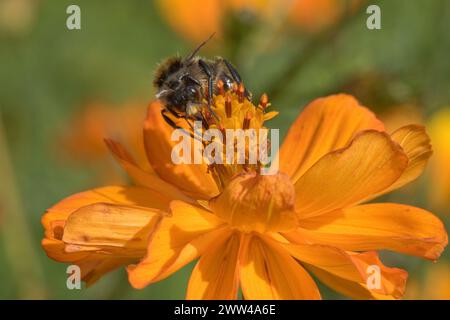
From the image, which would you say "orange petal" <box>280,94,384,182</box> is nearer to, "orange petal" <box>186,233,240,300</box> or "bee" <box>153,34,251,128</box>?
"bee" <box>153,34,251,128</box>

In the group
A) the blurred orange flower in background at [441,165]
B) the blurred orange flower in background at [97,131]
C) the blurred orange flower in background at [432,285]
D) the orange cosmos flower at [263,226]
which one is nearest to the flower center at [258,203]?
the orange cosmos flower at [263,226]

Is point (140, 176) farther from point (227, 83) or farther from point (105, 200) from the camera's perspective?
point (227, 83)

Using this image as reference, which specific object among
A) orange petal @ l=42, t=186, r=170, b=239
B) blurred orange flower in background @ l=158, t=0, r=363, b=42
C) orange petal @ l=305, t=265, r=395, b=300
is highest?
blurred orange flower in background @ l=158, t=0, r=363, b=42

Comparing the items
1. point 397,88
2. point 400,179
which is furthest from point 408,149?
point 397,88

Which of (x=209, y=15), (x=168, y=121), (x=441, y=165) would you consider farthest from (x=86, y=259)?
(x=441, y=165)

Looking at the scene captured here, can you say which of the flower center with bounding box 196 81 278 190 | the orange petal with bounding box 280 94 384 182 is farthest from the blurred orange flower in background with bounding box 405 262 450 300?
the flower center with bounding box 196 81 278 190

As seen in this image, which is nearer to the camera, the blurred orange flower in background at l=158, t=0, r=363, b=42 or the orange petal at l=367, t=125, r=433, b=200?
the orange petal at l=367, t=125, r=433, b=200
